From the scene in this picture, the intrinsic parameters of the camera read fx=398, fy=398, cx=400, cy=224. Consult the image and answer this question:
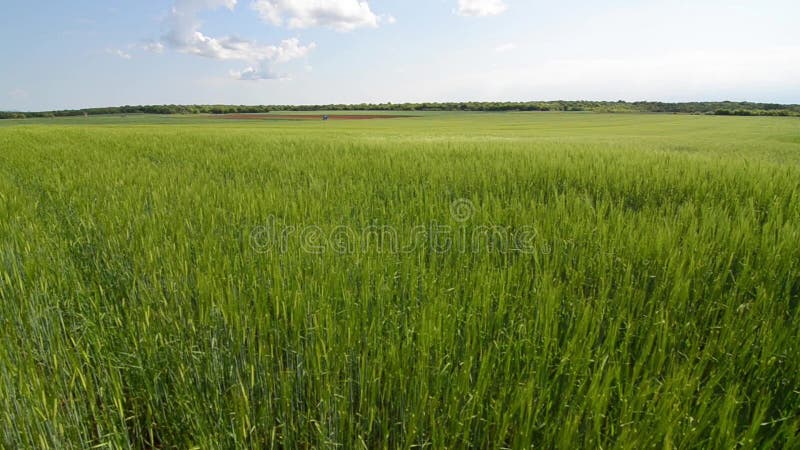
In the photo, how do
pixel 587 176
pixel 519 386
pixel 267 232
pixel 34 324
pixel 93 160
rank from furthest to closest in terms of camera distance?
pixel 93 160 → pixel 587 176 → pixel 267 232 → pixel 34 324 → pixel 519 386

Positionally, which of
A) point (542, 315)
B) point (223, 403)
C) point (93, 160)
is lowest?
point (223, 403)

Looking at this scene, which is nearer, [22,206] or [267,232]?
[267,232]

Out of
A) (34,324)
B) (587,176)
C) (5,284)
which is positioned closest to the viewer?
(34,324)

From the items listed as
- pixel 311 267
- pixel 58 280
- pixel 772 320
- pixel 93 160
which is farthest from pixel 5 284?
pixel 93 160

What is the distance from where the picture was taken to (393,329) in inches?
44.2

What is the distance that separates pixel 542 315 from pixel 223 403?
0.93 metres

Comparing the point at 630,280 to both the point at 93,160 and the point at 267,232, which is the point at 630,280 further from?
the point at 93,160

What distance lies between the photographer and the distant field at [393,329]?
2.92ft

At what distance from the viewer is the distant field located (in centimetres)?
89

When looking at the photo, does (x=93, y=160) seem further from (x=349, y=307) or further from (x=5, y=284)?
(x=349, y=307)

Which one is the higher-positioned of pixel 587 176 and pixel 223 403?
pixel 587 176

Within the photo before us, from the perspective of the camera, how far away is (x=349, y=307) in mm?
1204

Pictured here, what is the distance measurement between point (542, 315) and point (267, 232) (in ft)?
4.86

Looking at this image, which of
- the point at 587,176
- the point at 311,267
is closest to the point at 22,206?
the point at 311,267
